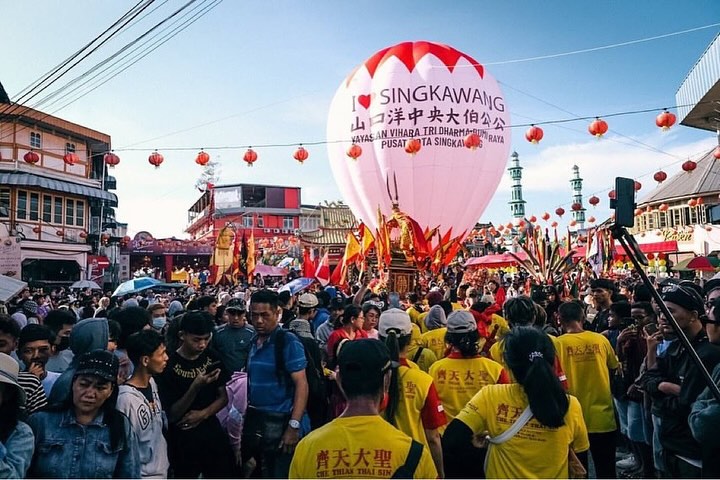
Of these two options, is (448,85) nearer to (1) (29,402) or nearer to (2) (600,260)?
(2) (600,260)

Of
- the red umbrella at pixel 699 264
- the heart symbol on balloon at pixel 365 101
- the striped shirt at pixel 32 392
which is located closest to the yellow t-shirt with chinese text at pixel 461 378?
the striped shirt at pixel 32 392

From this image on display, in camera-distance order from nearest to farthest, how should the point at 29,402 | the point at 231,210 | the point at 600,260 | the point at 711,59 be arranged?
1. the point at 29,402
2. the point at 600,260
3. the point at 711,59
4. the point at 231,210

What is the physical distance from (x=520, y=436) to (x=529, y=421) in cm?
9

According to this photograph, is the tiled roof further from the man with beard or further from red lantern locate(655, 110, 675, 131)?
the man with beard

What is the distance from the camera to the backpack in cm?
367

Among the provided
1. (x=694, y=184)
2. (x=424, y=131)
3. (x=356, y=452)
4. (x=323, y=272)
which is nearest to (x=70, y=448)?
(x=356, y=452)

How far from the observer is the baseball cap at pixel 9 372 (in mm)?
2381

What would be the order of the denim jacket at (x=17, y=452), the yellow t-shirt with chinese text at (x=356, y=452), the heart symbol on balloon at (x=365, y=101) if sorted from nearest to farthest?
the yellow t-shirt with chinese text at (x=356, y=452) → the denim jacket at (x=17, y=452) → the heart symbol on balloon at (x=365, y=101)

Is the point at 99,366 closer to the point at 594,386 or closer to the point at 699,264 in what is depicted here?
the point at 594,386

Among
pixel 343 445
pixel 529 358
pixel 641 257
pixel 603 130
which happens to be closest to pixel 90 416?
pixel 343 445

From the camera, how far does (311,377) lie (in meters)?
3.92

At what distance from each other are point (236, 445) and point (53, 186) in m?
23.2

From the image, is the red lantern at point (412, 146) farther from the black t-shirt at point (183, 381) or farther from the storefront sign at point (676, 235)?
the storefront sign at point (676, 235)

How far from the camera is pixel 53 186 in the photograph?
74.8ft
